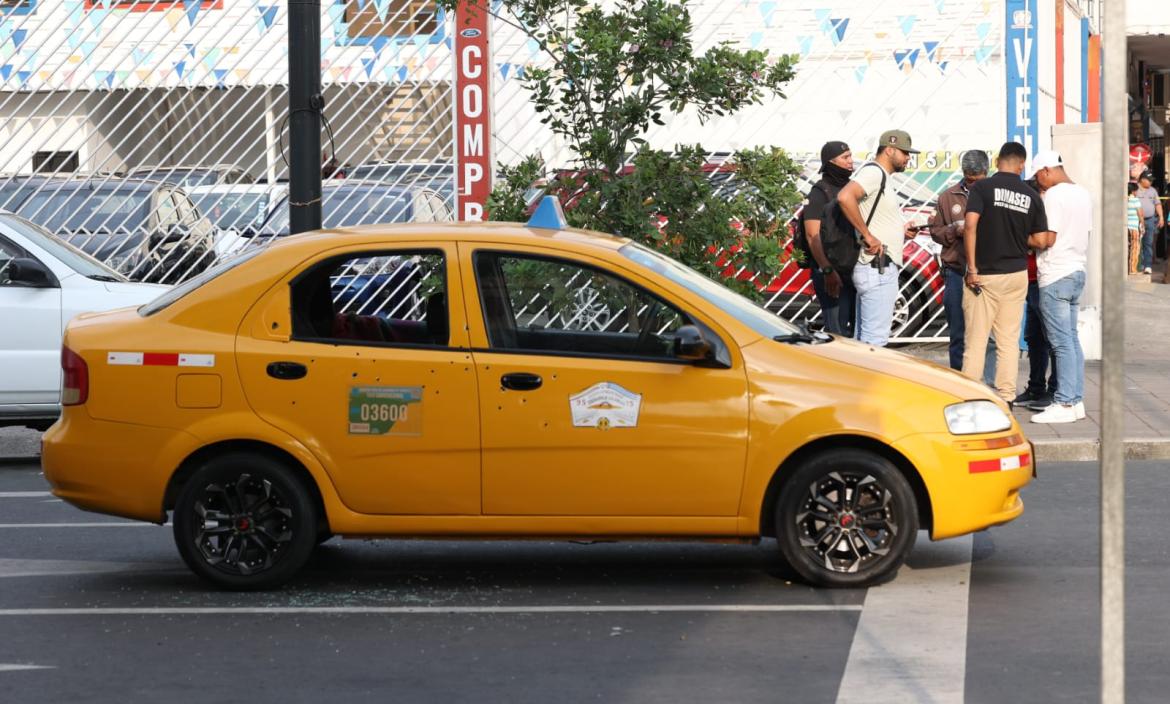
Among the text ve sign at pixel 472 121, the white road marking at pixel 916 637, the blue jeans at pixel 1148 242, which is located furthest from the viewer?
the blue jeans at pixel 1148 242

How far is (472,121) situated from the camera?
1357 centimetres

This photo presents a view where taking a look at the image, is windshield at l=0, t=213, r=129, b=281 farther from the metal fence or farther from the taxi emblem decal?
the taxi emblem decal

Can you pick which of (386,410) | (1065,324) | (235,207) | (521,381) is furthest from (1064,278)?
(235,207)

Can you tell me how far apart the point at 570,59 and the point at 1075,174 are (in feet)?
18.6

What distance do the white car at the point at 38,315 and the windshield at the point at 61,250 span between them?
0.40 feet

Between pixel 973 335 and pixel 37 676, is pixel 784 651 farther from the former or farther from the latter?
pixel 973 335

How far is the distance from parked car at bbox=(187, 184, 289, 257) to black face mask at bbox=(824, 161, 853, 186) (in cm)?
506

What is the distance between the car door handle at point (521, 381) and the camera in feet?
23.5

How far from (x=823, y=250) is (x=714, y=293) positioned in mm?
4389

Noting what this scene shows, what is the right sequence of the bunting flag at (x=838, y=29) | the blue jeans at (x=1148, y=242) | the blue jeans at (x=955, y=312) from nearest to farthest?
1. the blue jeans at (x=955, y=312)
2. the bunting flag at (x=838, y=29)
3. the blue jeans at (x=1148, y=242)

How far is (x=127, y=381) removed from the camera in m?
7.36

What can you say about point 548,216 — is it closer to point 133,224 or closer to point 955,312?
point 955,312

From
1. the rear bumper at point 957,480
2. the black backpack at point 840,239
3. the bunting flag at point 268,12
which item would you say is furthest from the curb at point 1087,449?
the bunting flag at point 268,12

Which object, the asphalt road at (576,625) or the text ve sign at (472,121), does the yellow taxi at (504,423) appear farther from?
the text ve sign at (472,121)
